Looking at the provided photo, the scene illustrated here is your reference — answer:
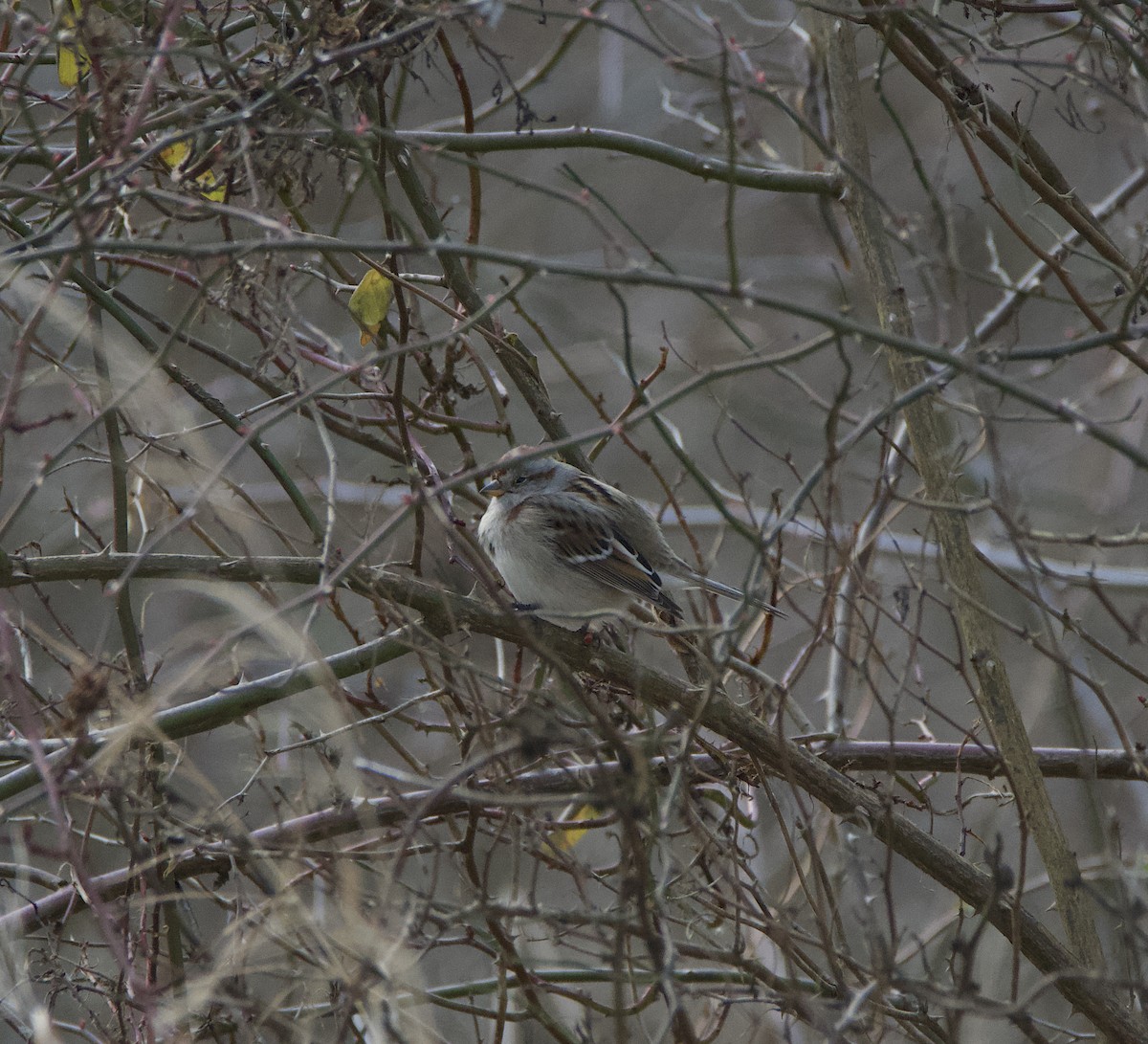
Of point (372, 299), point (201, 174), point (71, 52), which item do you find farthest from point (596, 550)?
point (71, 52)

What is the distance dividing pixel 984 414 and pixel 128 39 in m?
2.22

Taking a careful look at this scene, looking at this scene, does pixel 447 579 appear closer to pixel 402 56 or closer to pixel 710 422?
pixel 402 56

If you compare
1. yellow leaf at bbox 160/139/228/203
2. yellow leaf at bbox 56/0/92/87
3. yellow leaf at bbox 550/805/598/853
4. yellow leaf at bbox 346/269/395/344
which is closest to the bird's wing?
yellow leaf at bbox 550/805/598/853

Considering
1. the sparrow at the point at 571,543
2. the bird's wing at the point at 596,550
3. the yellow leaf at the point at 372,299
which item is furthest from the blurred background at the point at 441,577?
the bird's wing at the point at 596,550

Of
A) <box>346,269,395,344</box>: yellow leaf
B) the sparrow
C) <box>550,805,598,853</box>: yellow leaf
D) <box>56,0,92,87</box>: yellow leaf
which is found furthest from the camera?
the sparrow

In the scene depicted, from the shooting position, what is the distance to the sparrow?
4.91 meters

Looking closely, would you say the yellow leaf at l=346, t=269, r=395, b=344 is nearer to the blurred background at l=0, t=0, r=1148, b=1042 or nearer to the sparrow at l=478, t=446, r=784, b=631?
the blurred background at l=0, t=0, r=1148, b=1042

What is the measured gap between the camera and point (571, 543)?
16.4 feet

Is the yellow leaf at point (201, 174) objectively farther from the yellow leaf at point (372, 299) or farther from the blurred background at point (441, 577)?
the yellow leaf at point (372, 299)

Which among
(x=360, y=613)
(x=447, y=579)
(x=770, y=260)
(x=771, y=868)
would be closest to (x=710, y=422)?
(x=770, y=260)

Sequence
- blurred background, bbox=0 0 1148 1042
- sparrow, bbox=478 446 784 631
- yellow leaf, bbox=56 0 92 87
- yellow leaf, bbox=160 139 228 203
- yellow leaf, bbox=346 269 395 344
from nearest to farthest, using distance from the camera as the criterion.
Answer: blurred background, bbox=0 0 1148 1042 < yellow leaf, bbox=56 0 92 87 < yellow leaf, bbox=160 139 228 203 < yellow leaf, bbox=346 269 395 344 < sparrow, bbox=478 446 784 631

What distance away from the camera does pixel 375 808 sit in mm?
3414

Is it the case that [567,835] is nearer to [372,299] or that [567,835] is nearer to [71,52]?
[372,299]

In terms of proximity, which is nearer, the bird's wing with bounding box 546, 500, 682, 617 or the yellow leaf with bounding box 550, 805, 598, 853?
the yellow leaf with bounding box 550, 805, 598, 853
